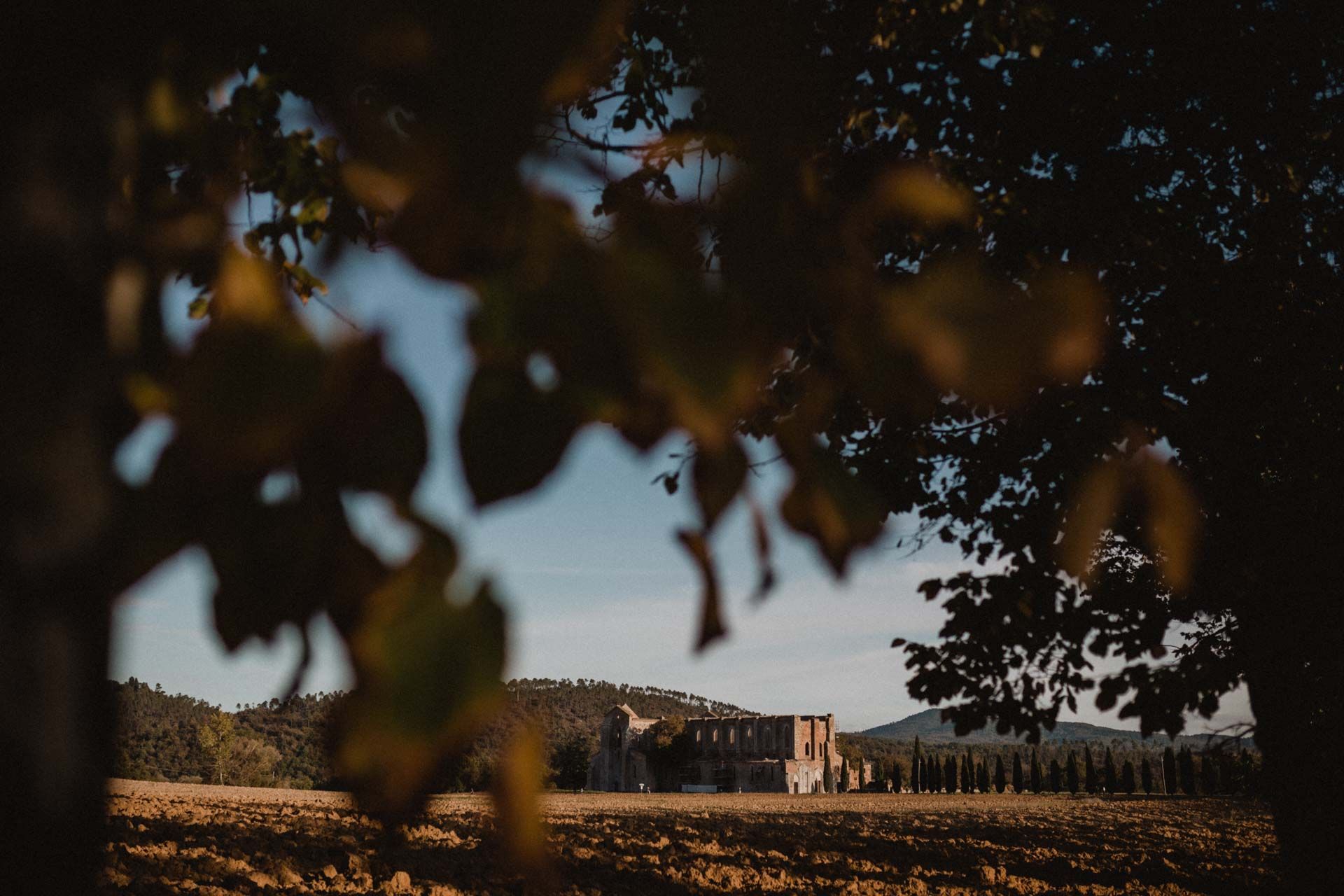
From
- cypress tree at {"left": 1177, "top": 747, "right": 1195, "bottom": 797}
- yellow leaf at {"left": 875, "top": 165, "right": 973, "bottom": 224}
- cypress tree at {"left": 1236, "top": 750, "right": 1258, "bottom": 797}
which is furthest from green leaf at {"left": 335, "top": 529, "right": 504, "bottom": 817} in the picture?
cypress tree at {"left": 1177, "top": 747, "right": 1195, "bottom": 797}

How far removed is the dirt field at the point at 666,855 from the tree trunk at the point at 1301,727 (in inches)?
155

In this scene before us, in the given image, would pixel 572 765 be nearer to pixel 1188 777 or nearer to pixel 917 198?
pixel 1188 777

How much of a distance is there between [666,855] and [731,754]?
77506 millimetres

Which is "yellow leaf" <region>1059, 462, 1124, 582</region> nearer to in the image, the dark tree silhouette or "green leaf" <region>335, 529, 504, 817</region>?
"green leaf" <region>335, 529, 504, 817</region>

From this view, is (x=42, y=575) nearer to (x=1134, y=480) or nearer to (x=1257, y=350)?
(x=1134, y=480)

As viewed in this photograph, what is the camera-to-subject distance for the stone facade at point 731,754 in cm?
8081

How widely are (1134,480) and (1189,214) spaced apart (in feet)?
24.8

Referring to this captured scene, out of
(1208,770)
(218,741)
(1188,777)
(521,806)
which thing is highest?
(521,806)

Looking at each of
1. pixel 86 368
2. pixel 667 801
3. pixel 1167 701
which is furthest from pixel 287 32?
pixel 667 801

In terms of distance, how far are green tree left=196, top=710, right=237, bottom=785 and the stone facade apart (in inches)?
1291

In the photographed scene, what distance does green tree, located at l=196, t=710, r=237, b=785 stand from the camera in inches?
2785

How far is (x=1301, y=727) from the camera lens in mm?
6602

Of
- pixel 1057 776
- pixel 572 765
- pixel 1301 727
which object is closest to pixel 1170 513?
pixel 1301 727

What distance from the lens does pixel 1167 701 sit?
5176 millimetres
